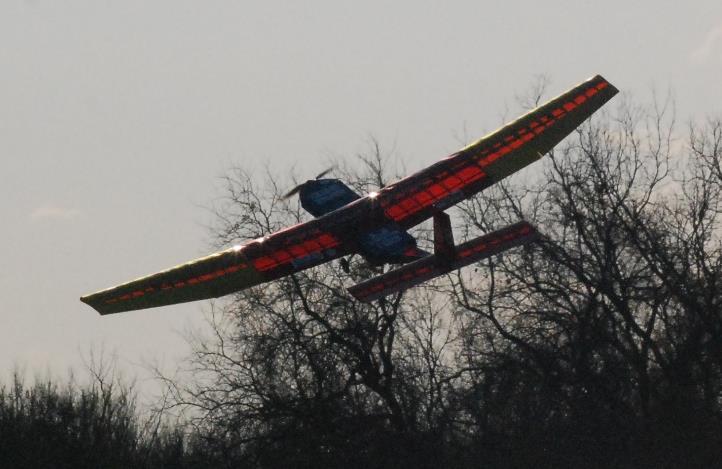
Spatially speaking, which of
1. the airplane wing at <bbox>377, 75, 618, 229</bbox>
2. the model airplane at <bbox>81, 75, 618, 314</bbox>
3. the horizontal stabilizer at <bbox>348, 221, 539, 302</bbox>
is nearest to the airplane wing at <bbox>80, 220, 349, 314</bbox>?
the model airplane at <bbox>81, 75, 618, 314</bbox>

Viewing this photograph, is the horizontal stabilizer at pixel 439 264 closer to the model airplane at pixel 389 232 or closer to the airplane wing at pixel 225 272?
the model airplane at pixel 389 232

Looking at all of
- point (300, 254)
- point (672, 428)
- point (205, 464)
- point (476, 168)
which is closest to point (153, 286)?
point (300, 254)

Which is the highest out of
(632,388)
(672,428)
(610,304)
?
(610,304)

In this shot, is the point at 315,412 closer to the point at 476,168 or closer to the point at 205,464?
the point at 205,464

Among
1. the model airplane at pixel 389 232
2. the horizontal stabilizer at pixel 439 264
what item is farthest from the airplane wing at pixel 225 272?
the horizontal stabilizer at pixel 439 264

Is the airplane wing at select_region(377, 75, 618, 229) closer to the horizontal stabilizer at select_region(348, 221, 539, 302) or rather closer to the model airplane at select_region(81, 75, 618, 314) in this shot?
the model airplane at select_region(81, 75, 618, 314)
